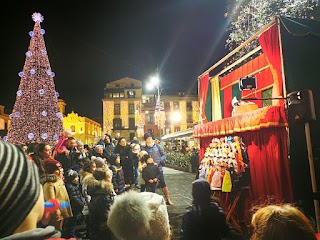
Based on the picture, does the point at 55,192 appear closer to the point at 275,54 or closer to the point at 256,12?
the point at 275,54

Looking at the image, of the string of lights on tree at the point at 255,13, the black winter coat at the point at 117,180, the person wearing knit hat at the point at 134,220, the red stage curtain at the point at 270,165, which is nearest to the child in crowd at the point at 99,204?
the person wearing knit hat at the point at 134,220

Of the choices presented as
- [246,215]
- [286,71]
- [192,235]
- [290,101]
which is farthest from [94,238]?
[286,71]

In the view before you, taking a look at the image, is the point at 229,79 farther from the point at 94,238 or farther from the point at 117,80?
the point at 117,80

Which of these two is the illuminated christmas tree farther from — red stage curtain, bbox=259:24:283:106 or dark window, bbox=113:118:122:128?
dark window, bbox=113:118:122:128

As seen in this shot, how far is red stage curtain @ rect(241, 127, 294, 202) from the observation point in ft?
16.0

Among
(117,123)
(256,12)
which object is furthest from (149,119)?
(256,12)

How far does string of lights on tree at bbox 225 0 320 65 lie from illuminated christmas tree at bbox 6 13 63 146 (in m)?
12.3

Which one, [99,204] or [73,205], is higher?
[99,204]

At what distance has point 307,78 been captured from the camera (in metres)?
5.31

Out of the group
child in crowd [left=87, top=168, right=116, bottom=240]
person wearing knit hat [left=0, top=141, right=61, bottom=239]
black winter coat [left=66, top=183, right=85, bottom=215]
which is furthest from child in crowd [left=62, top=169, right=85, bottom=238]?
person wearing knit hat [left=0, top=141, right=61, bottom=239]

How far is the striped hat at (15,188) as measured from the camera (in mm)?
834

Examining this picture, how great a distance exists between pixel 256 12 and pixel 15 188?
1352 cm

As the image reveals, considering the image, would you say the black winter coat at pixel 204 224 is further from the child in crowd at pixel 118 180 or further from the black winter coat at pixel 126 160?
the black winter coat at pixel 126 160

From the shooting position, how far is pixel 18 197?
87 cm
